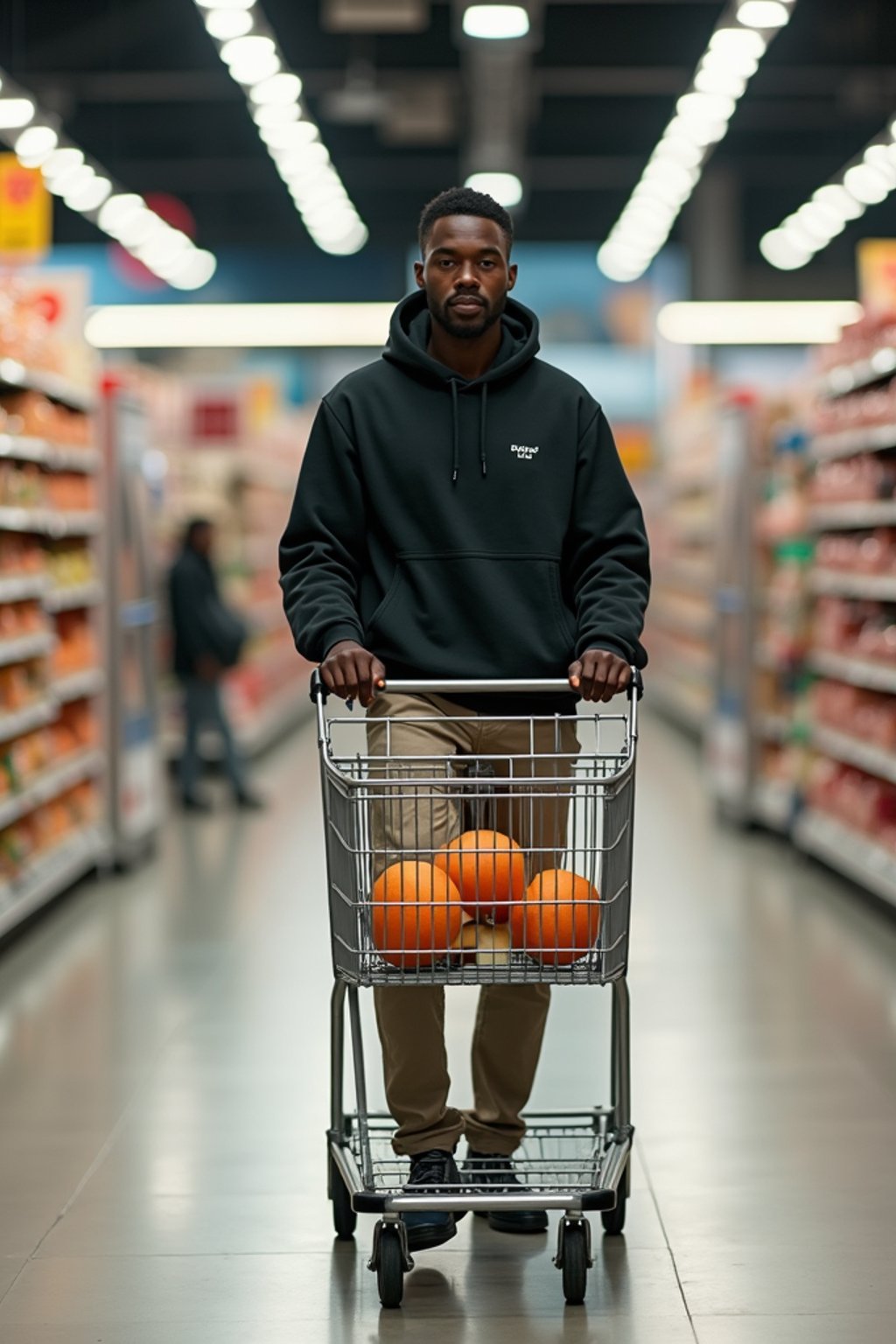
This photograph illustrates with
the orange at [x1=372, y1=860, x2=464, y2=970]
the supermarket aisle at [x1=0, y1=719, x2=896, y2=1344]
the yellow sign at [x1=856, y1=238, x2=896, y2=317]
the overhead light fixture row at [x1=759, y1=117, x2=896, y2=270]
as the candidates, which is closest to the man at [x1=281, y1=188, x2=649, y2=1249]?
the orange at [x1=372, y1=860, x2=464, y2=970]

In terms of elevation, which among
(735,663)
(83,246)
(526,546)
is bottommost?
(735,663)

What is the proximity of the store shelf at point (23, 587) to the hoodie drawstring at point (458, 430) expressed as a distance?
3.71 meters

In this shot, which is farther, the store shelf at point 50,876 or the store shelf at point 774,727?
the store shelf at point 774,727

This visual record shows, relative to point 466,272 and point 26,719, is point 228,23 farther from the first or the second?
point 466,272

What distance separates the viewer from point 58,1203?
4.07 metres

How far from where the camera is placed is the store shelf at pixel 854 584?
758 cm

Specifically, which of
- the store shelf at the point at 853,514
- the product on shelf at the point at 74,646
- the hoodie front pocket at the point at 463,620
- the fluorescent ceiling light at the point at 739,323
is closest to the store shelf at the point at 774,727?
the store shelf at the point at 853,514

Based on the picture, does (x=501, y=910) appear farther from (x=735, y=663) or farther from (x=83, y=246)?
(x=83, y=246)

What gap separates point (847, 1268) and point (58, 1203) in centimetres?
162

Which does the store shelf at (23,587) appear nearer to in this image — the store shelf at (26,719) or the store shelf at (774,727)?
the store shelf at (26,719)

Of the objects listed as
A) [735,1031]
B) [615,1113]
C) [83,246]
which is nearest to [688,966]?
[735,1031]

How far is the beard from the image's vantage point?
3514 millimetres

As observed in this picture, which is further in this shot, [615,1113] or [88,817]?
[88,817]

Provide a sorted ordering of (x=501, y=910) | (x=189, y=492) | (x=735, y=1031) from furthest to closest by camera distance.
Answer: (x=189, y=492) → (x=735, y=1031) → (x=501, y=910)
